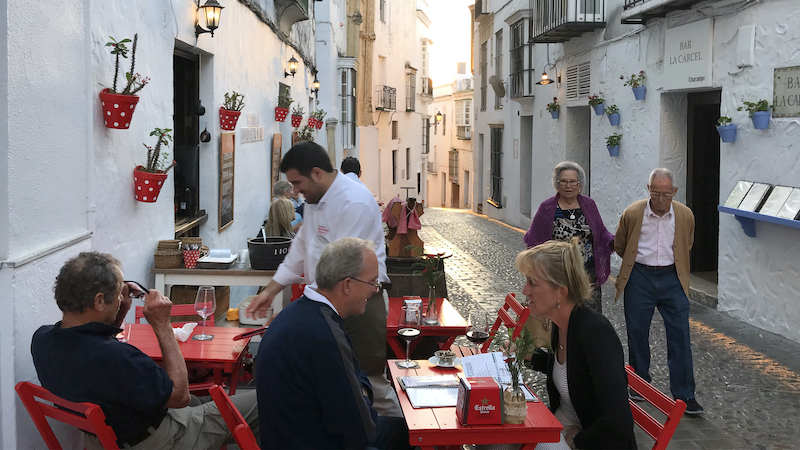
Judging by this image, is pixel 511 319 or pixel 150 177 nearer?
pixel 511 319

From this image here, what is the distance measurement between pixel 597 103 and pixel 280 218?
6.00 m

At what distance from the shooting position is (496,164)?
21828 millimetres

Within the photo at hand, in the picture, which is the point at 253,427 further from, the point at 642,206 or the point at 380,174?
the point at 380,174

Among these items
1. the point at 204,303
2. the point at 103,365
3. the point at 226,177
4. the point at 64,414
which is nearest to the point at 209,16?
the point at 226,177

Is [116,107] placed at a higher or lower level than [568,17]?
lower

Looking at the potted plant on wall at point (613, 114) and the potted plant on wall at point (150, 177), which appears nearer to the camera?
Answer: the potted plant on wall at point (150, 177)

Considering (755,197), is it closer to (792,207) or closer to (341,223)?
(792,207)

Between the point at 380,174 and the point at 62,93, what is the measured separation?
84.8 feet

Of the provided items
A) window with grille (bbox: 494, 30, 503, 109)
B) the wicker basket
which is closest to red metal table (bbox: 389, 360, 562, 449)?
the wicker basket

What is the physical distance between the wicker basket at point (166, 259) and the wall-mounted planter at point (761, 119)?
5707 millimetres

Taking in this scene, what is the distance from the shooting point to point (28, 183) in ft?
11.1

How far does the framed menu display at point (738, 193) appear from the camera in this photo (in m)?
7.98

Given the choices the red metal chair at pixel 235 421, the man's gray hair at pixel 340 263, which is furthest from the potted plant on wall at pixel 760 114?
the red metal chair at pixel 235 421

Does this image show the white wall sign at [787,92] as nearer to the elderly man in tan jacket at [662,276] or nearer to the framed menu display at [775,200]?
the framed menu display at [775,200]
